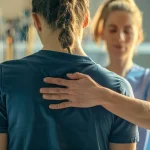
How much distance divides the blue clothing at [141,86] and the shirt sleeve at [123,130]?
0.53 metres

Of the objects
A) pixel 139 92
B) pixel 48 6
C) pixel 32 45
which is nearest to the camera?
pixel 48 6

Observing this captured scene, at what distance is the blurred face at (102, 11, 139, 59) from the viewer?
5.28 ft

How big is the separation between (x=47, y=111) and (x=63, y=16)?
0.25 meters

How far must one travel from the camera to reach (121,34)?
1604 mm

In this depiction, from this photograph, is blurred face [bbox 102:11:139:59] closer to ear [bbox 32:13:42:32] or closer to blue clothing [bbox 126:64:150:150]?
blue clothing [bbox 126:64:150:150]

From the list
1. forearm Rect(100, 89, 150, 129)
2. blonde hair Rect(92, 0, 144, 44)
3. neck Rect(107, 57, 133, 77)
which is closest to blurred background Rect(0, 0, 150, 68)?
blonde hair Rect(92, 0, 144, 44)

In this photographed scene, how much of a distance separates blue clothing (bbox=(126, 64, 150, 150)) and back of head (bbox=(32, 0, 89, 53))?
2.34 ft

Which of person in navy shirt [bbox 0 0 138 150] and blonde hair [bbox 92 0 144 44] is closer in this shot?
person in navy shirt [bbox 0 0 138 150]

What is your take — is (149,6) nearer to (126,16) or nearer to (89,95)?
(126,16)

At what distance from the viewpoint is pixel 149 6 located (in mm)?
2607

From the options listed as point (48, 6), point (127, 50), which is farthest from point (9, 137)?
point (127, 50)

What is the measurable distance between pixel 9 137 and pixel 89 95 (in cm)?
25

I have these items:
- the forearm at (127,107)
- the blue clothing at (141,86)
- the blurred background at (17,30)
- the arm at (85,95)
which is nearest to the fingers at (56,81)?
the arm at (85,95)

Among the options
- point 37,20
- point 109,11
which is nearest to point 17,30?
point 109,11
